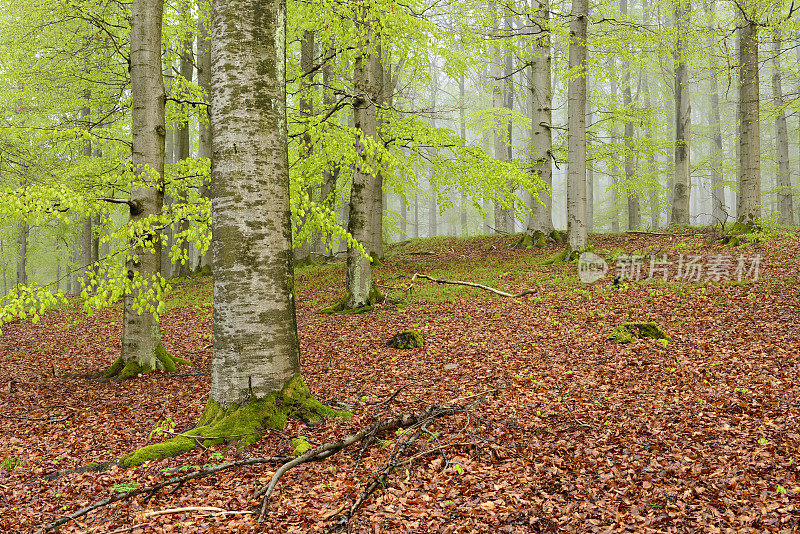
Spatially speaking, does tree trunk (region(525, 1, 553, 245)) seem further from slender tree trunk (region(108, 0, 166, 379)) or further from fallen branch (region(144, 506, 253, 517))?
fallen branch (region(144, 506, 253, 517))

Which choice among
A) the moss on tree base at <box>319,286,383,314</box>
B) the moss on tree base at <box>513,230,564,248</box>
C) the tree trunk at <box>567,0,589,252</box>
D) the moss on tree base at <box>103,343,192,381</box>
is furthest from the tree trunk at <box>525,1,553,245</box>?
the moss on tree base at <box>103,343,192,381</box>

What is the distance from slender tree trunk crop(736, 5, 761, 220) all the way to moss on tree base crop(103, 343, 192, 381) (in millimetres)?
12248

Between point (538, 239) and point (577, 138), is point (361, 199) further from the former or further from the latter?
point (538, 239)

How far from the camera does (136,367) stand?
23.7 ft

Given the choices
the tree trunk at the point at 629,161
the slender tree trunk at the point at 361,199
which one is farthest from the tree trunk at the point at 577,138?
the slender tree trunk at the point at 361,199

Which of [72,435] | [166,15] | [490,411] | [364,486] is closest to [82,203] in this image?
[72,435]

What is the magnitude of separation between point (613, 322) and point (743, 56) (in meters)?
8.09

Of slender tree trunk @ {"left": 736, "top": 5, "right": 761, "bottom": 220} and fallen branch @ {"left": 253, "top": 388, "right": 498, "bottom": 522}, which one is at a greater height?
slender tree trunk @ {"left": 736, "top": 5, "right": 761, "bottom": 220}

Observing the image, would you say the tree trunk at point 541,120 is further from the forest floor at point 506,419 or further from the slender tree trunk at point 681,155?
the slender tree trunk at point 681,155

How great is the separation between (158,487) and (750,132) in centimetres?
1298

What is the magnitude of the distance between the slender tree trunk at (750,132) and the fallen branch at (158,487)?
11678 mm

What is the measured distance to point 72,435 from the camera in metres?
5.12

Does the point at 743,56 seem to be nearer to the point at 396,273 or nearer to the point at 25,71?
the point at 396,273

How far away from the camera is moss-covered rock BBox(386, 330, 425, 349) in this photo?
750 centimetres
